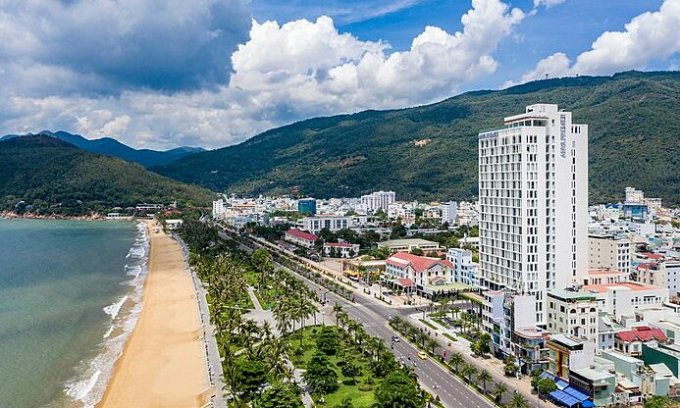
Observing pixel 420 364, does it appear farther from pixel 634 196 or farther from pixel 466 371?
pixel 634 196

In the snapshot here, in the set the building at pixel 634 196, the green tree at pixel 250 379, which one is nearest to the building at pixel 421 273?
the green tree at pixel 250 379

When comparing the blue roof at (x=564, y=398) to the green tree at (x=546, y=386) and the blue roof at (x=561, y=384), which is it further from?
the blue roof at (x=561, y=384)

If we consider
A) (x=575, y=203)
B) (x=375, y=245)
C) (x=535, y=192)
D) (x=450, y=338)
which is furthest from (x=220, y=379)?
(x=375, y=245)

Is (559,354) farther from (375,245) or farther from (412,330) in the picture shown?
(375,245)

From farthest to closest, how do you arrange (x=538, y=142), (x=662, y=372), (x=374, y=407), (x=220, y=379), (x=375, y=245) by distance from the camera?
1. (x=375, y=245)
2. (x=538, y=142)
3. (x=220, y=379)
4. (x=662, y=372)
5. (x=374, y=407)

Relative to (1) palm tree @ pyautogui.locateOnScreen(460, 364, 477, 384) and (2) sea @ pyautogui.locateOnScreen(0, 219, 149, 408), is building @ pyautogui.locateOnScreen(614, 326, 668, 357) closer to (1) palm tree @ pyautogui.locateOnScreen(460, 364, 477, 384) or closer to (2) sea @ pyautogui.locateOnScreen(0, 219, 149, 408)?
(1) palm tree @ pyautogui.locateOnScreen(460, 364, 477, 384)

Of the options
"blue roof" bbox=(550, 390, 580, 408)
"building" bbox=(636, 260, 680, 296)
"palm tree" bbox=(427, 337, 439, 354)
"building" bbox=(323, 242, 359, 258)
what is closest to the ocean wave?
"palm tree" bbox=(427, 337, 439, 354)

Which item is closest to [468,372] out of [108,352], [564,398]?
[564,398]
